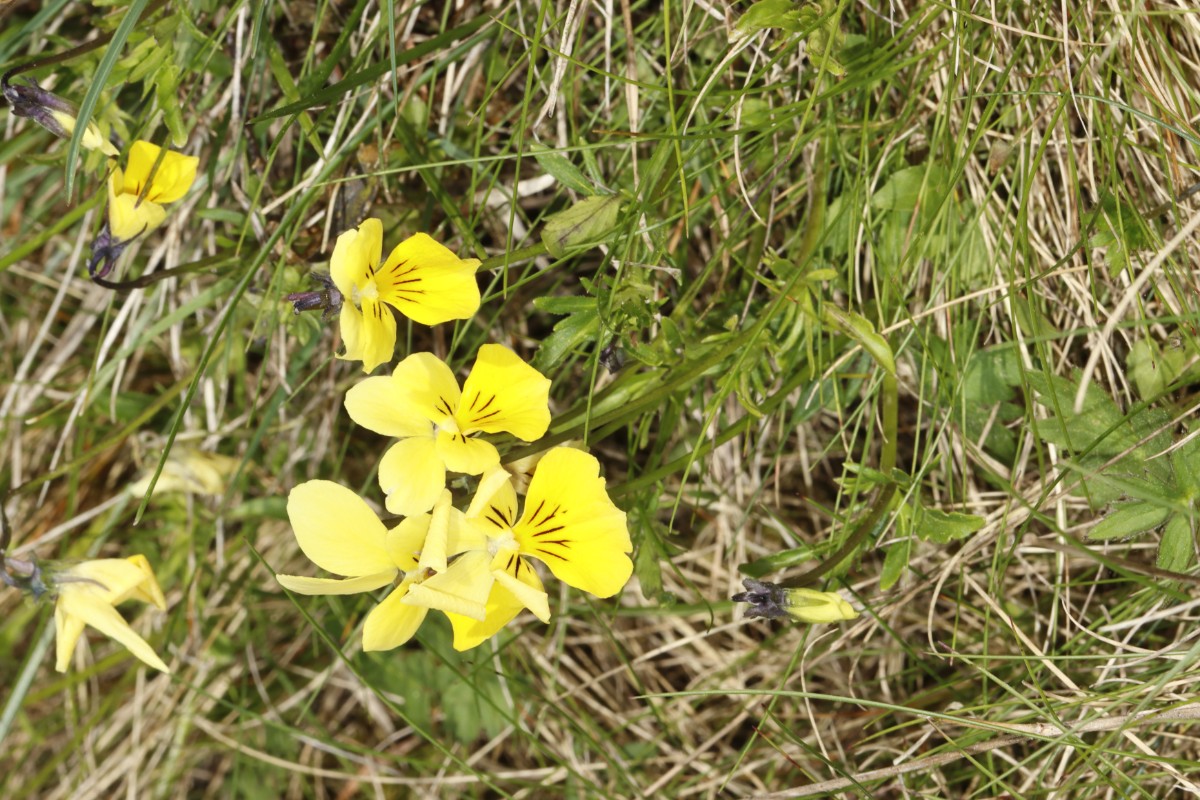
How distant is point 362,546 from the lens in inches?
47.3

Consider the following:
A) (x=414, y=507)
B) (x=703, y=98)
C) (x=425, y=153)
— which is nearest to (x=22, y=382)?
(x=425, y=153)

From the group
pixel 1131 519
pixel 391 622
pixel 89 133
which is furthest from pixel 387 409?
pixel 1131 519

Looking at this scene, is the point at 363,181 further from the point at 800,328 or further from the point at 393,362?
the point at 800,328

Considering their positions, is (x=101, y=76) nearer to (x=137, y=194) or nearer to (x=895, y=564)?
(x=137, y=194)

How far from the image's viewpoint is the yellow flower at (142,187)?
4.84 ft

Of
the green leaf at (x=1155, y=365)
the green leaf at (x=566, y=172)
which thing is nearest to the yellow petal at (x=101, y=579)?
the green leaf at (x=566, y=172)

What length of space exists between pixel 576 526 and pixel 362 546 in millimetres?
265

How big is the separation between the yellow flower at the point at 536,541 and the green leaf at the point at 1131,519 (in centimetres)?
66

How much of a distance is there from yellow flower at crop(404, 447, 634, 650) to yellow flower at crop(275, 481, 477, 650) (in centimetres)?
3

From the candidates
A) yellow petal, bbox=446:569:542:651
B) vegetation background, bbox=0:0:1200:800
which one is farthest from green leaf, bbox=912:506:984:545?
yellow petal, bbox=446:569:542:651

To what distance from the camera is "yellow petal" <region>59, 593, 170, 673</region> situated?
1.48 metres

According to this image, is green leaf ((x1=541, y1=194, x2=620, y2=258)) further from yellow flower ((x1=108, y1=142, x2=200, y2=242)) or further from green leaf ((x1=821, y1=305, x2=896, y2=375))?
yellow flower ((x1=108, y1=142, x2=200, y2=242))

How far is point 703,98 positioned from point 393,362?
698 mm

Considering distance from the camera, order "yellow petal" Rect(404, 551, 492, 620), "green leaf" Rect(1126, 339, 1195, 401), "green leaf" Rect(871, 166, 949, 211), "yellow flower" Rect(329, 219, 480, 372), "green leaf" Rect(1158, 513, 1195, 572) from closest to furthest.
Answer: "yellow petal" Rect(404, 551, 492, 620), "yellow flower" Rect(329, 219, 480, 372), "green leaf" Rect(1158, 513, 1195, 572), "green leaf" Rect(1126, 339, 1195, 401), "green leaf" Rect(871, 166, 949, 211)
